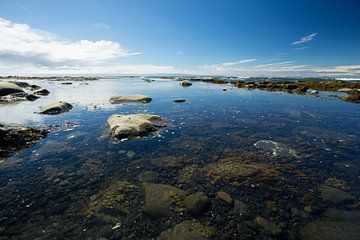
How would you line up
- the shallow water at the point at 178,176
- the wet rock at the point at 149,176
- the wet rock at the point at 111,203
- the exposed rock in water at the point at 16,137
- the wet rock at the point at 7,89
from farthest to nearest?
the wet rock at the point at 7,89, the exposed rock in water at the point at 16,137, the wet rock at the point at 149,176, the wet rock at the point at 111,203, the shallow water at the point at 178,176

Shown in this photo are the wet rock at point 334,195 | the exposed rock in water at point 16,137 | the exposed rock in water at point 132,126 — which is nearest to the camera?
the wet rock at point 334,195

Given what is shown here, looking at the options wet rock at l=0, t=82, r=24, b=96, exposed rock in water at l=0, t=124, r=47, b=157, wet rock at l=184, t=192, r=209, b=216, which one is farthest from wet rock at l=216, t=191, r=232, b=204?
wet rock at l=0, t=82, r=24, b=96

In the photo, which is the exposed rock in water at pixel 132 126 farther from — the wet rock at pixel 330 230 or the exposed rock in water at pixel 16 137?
the wet rock at pixel 330 230

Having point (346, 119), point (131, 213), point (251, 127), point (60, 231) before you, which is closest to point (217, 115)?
point (251, 127)

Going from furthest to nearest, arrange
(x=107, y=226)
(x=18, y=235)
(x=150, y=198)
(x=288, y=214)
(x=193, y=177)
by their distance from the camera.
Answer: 1. (x=193, y=177)
2. (x=150, y=198)
3. (x=288, y=214)
4. (x=107, y=226)
5. (x=18, y=235)

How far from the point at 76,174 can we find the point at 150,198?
4.42m

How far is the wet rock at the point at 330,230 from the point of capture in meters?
6.23

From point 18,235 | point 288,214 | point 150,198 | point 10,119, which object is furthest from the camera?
point 10,119

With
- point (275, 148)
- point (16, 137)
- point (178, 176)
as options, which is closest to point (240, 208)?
point (178, 176)

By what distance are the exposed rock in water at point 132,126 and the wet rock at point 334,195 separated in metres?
11.7

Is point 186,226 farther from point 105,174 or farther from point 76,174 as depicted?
point 76,174

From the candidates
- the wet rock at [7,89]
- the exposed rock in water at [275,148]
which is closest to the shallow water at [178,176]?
the exposed rock in water at [275,148]

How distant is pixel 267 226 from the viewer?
6.75m

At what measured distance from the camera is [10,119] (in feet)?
67.1
